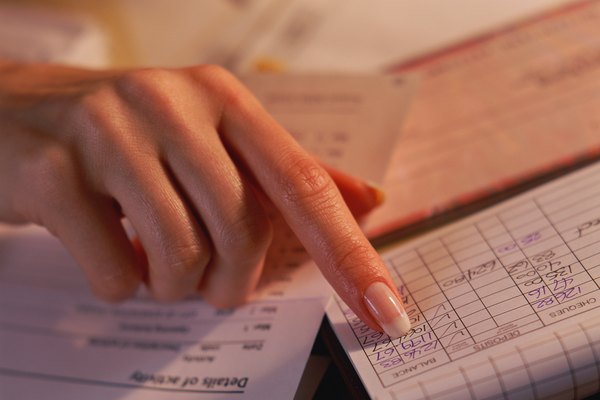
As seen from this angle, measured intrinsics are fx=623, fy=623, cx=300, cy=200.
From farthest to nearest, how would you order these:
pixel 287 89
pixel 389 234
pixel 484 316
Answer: pixel 287 89
pixel 389 234
pixel 484 316

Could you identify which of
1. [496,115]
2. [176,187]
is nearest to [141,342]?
[176,187]

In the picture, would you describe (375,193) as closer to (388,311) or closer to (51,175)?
(388,311)

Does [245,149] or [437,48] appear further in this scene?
[437,48]

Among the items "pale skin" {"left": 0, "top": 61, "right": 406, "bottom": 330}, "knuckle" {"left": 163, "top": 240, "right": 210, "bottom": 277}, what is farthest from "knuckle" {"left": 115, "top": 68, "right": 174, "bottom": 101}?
"knuckle" {"left": 163, "top": 240, "right": 210, "bottom": 277}

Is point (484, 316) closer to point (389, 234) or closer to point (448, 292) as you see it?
point (448, 292)

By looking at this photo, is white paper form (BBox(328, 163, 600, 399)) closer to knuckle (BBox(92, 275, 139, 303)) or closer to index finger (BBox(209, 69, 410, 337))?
index finger (BBox(209, 69, 410, 337))

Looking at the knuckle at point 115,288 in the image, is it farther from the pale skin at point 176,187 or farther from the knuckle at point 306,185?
the knuckle at point 306,185

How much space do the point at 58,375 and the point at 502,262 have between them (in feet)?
1.09

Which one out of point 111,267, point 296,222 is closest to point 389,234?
point 296,222

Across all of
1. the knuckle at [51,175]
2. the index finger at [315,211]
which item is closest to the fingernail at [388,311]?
the index finger at [315,211]

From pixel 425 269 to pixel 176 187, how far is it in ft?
0.59

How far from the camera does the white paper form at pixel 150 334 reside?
42 cm

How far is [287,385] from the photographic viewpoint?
398 mm

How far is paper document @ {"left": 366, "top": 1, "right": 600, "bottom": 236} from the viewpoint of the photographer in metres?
0.51
